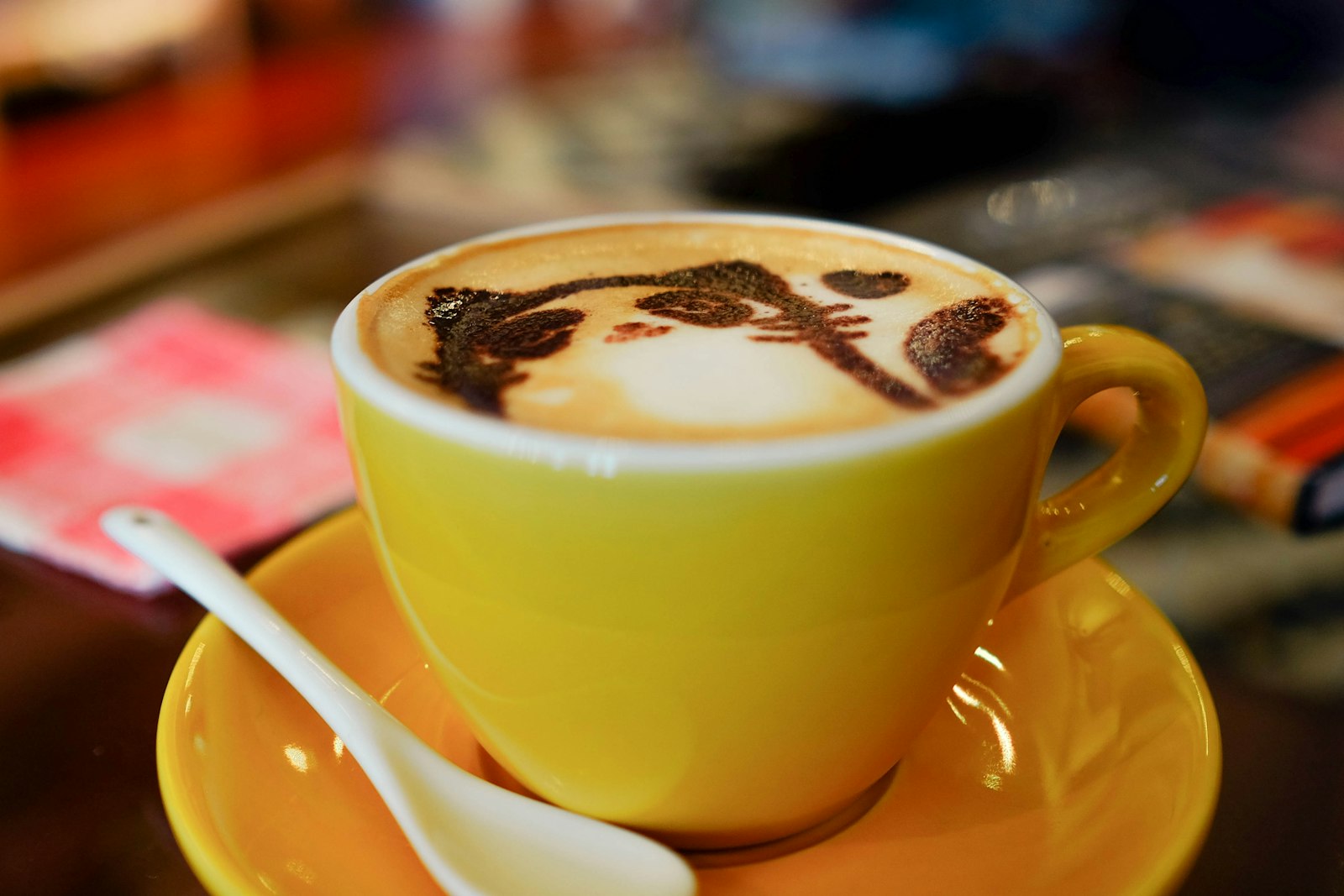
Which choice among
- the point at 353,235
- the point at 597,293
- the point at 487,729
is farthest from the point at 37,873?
the point at 353,235

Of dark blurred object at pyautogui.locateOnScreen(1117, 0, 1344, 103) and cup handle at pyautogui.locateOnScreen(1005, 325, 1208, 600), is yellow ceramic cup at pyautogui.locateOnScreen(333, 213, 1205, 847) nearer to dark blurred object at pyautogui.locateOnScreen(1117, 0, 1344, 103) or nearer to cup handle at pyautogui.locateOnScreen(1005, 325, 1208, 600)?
cup handle at pyautogui.locateOnScreen(1005, 325, 1208, 600)

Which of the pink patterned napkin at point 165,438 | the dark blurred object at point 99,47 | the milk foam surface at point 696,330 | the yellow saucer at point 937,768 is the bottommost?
the dark blurred object at point 99,47

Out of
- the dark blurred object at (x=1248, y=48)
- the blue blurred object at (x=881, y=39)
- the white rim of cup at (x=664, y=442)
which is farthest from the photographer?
the dark blurred object at (x=1248, y=48)

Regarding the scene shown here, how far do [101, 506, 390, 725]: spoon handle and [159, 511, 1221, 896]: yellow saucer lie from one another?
16 millimetres

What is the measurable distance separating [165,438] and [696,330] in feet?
1.26

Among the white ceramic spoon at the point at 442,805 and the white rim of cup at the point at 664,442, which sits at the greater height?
the white rim of cup at the point at 664,442

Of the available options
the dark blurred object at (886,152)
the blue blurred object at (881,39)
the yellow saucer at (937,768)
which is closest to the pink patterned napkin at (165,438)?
the yellow saucer at (937,768)

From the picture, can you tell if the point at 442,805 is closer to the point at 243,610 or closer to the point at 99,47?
the point at 243,610

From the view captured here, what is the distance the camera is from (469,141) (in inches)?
47.0

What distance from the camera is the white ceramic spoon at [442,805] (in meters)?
0.30

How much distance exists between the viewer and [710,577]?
0.28 meters

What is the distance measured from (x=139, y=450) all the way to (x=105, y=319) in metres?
0.21

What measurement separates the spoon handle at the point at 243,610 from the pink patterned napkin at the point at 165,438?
0.09 m

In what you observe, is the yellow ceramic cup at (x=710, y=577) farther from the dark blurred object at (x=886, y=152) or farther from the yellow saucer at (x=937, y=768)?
the dark blurred object at (x=886, y=152)
